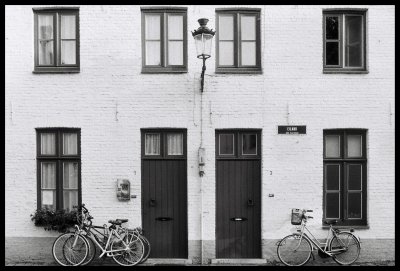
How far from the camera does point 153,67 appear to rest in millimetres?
9859

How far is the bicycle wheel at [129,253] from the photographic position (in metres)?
9.20

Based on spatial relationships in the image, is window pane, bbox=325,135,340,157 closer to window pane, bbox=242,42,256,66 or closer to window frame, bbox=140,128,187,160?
window pane, bbox=242,42,256,66

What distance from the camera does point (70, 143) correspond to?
389 inches

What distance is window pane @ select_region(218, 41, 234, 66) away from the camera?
9.90 metres

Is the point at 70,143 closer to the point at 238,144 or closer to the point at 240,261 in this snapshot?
the point at 238,144

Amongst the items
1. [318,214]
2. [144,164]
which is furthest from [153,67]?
[318,214]

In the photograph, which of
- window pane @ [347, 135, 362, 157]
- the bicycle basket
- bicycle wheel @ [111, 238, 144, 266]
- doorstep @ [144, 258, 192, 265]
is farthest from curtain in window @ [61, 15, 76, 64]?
window pane @ [347, 135, 362, 157]

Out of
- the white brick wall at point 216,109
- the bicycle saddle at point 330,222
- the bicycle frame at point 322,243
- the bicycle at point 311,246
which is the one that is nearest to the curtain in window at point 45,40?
the white brick wall at point 216,109

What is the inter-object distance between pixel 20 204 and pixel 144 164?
9.09 ft

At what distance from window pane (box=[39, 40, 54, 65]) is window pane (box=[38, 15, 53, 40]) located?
109 mm

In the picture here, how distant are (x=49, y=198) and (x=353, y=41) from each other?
24.3 feet

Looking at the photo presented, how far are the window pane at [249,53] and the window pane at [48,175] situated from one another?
15.4ft

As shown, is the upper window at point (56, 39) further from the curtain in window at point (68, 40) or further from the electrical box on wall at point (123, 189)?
the electrical box on wall at point (123, 189)

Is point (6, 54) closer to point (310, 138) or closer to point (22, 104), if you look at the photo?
point (22, 104)
